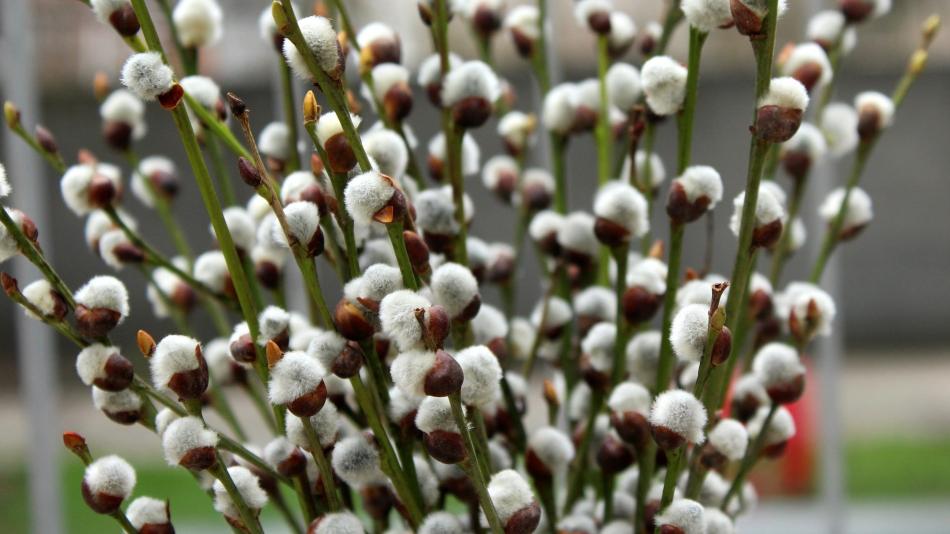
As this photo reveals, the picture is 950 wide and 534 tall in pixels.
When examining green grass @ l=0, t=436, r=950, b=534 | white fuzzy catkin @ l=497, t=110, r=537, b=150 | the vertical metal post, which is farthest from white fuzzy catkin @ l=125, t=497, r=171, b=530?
green grass @ l=0, t=436, r=950, b=534

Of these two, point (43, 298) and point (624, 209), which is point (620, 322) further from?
point (43, 298)

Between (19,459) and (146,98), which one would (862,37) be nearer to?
(19,459)

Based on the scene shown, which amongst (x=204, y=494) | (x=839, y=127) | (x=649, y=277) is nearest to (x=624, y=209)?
(x=649, y=277)

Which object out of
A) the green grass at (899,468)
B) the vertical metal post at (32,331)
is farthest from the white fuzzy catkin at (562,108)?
the green grass at (899,468)

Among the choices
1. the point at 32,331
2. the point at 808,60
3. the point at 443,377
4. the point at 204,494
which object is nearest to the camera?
the point at 443,377

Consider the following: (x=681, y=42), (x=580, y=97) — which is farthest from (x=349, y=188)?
(x=681, y=42)
